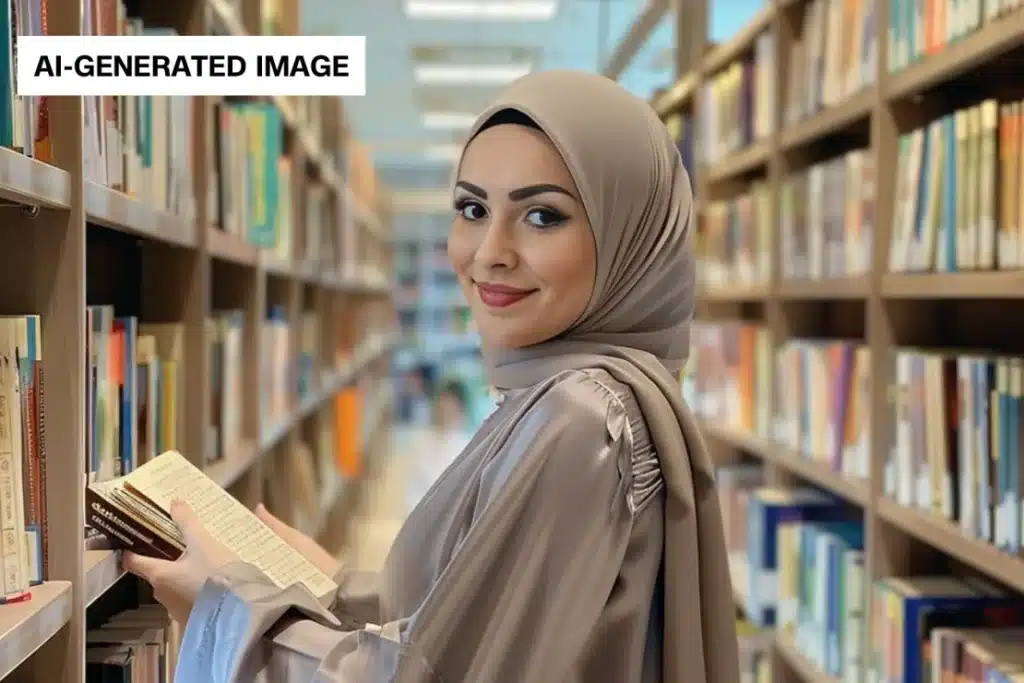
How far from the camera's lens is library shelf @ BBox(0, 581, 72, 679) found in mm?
929

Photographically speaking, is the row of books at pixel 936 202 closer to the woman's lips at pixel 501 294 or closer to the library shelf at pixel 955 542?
the library shelf at pixel 955 542

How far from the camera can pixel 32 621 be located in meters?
0.98

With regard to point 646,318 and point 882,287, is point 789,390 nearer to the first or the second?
point 882,287

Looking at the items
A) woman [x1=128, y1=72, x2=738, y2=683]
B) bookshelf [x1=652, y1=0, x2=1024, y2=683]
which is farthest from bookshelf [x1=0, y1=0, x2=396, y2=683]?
bookshelf [x1=652, y1=0, x2=1024, y2=683]

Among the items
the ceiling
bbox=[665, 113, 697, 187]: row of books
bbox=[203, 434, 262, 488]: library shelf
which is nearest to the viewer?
bbox=[203, 434, 262, 488]: library shelf

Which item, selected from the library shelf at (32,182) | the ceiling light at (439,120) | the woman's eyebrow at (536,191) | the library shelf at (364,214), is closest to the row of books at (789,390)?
the woman's eyebrow at (536,191)

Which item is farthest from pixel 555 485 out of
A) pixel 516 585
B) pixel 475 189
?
pixel 475 189

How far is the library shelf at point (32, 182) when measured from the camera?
921mm

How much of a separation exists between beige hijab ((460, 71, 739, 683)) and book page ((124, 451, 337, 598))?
0.37 m

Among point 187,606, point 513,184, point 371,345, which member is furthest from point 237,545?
point 371,345

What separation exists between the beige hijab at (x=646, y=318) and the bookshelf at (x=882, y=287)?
28.7 inches

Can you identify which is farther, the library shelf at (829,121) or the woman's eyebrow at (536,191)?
the library shelf at (829,121)

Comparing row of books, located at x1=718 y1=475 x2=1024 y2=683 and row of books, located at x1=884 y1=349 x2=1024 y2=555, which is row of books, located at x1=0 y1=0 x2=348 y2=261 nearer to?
row of books, located at x1=884 y1=349 x2=1024 y2=555

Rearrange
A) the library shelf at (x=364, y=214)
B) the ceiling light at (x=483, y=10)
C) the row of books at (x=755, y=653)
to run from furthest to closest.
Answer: the ceiling light at (x=483, y=10) → the library shelf at (x=364, y=214) → the row of books at (x=755, y=653)
